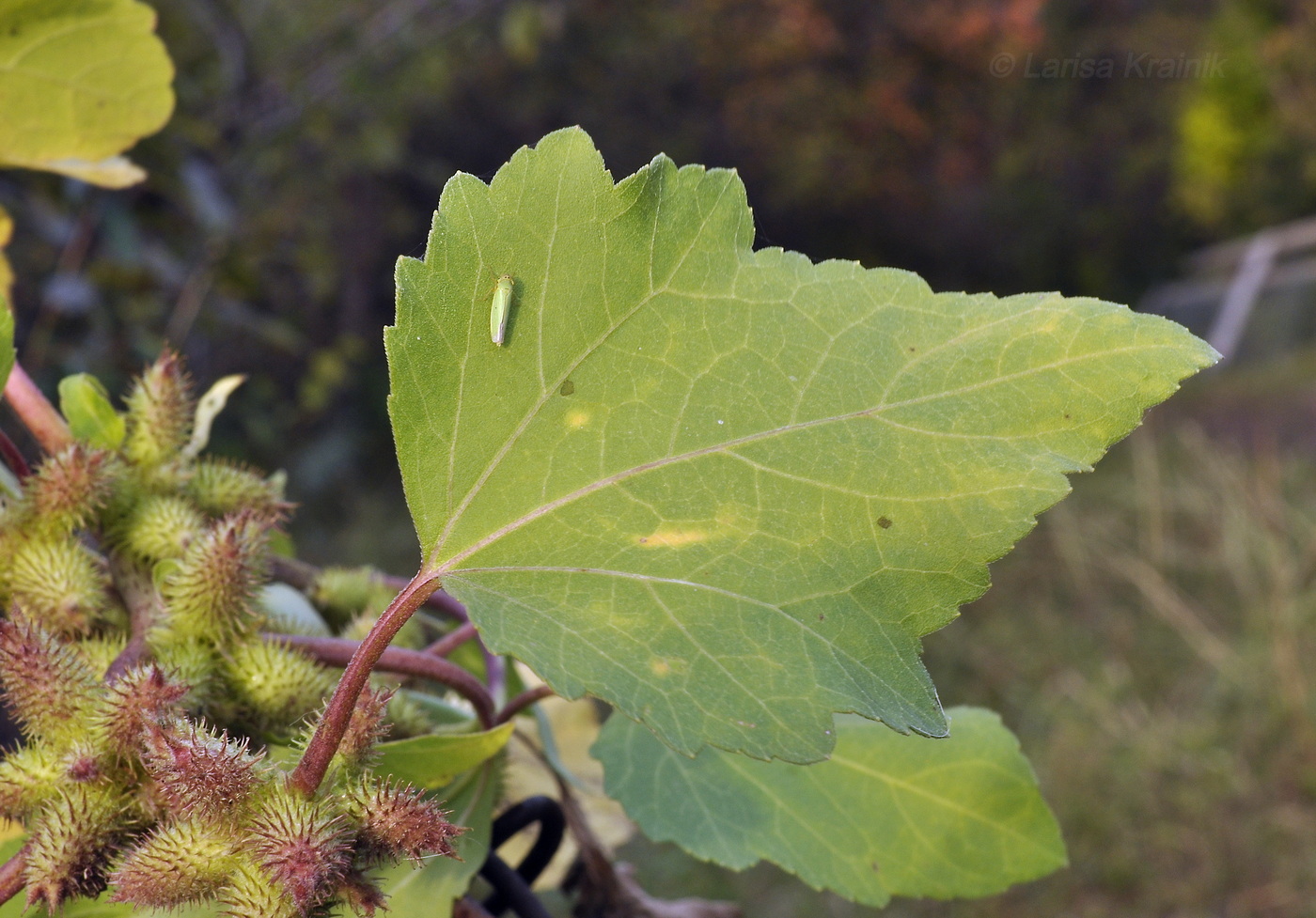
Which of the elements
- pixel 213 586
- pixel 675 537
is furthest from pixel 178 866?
pixel 675 537

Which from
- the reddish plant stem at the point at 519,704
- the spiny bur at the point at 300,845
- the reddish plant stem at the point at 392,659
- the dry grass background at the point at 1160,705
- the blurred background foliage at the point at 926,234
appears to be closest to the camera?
the spiny bur at the point at 300,845

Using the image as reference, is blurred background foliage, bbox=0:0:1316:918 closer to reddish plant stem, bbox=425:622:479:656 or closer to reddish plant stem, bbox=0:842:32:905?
reddish plant stem, bbox=425:622:479:656

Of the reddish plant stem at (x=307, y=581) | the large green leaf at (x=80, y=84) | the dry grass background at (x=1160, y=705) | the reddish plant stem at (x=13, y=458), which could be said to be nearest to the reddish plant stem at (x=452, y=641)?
the reddish plant stem at (x=307, y=581)

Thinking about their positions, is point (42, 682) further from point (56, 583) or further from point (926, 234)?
point (926, 234)

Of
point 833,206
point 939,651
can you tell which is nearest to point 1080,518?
point 939,651

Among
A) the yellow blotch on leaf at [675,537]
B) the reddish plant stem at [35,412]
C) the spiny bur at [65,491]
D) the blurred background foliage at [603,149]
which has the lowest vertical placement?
the blurred background foliage at [603,149]

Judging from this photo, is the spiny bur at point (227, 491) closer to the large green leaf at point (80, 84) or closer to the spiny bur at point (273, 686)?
the spiny bur at point (273, 686)

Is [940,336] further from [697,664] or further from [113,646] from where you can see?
[113,646]

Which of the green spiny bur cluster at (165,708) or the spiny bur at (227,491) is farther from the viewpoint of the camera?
the spiny bur at (227,491)
